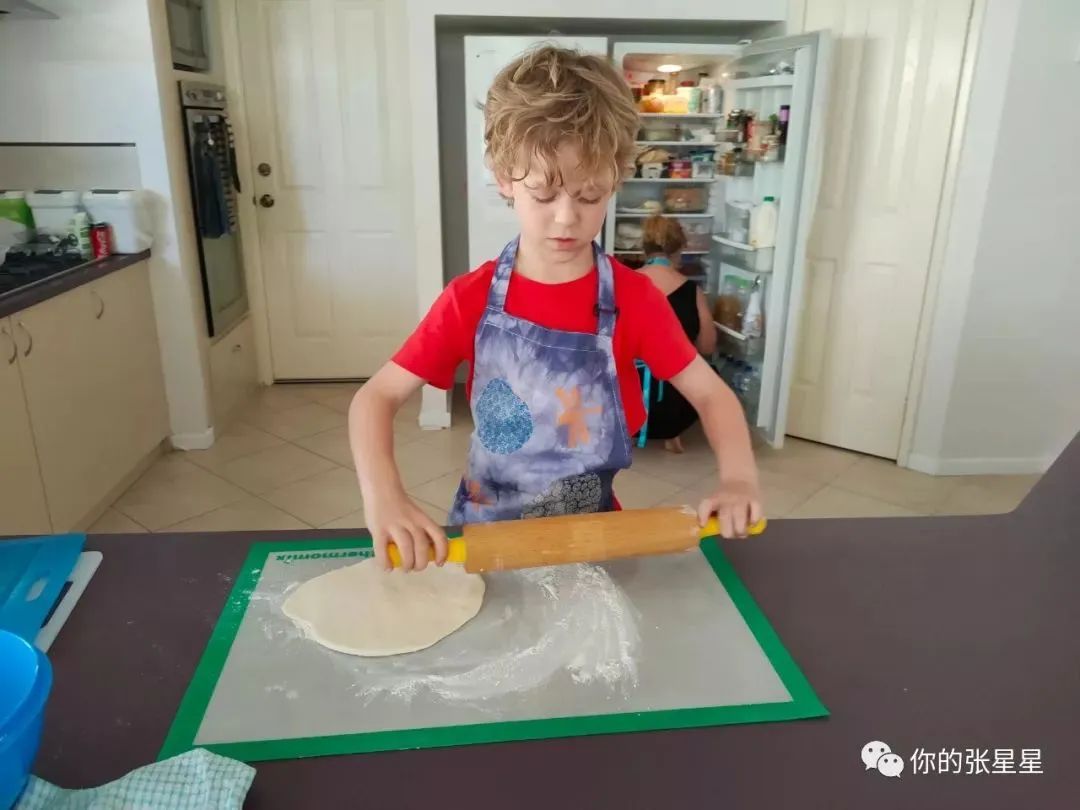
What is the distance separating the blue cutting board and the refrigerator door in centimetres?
264

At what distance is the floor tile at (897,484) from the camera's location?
2.94 m

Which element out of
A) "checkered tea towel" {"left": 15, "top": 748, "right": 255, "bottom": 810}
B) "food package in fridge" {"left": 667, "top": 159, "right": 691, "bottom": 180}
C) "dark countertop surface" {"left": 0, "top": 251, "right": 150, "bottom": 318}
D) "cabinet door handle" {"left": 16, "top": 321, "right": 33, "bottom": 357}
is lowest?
"cabinet door handle" {"left": 16, "top": 321, "right": 33, "bottom": 357}

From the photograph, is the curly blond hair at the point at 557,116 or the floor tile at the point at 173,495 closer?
the curly blond hair at the point at 557,116

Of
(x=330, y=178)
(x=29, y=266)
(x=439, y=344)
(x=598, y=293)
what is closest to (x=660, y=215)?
(x=330, y=178)

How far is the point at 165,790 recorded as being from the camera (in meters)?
0.59

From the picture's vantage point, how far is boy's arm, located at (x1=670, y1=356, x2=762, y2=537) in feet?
2.94

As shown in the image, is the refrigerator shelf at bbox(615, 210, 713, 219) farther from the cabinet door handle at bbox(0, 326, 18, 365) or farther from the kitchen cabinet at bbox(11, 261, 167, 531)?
the cabinet door handle at bbox(0, 326, 18, 365)

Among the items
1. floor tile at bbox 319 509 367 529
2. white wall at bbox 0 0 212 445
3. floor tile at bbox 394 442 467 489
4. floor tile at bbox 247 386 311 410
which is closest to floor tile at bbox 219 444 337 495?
floor tile at bbox 394 442 467 489

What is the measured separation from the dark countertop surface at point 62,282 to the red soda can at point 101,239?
0.03m

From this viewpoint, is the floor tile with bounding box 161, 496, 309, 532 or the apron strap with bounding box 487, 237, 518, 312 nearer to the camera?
the apron strap with bounding box 487, 237, 518, 312

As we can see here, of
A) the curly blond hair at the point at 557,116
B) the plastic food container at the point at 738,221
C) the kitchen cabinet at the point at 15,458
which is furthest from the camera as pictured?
the plastic food container at the point at 738,221

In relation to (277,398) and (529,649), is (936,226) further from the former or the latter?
(277,398)

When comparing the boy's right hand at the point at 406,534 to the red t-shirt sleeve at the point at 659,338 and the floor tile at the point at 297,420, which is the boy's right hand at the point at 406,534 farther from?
the floor tile at the point at 297,420

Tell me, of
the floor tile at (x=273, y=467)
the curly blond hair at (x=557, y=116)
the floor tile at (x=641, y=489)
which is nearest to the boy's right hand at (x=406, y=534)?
the curly blond hair at (x=557, y=116)
